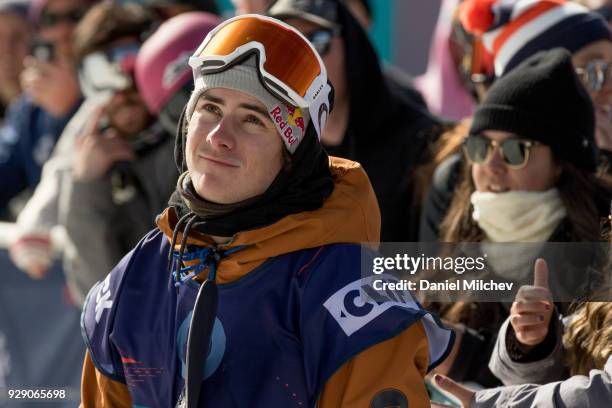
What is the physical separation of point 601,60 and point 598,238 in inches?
48.4

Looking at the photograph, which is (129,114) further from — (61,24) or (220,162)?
(220,162)

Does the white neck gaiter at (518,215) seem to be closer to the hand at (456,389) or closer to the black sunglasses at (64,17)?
the hand at (456,389)

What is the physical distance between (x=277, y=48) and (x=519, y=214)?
1.10 metres

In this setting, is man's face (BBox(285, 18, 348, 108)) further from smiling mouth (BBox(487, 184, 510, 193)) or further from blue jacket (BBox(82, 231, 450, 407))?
blue jacket (BBox(82, 231, 450, 407))

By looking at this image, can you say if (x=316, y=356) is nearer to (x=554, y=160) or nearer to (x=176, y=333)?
(x=176, y=333)

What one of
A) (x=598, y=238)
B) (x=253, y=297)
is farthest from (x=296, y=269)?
(x=598, y=238)

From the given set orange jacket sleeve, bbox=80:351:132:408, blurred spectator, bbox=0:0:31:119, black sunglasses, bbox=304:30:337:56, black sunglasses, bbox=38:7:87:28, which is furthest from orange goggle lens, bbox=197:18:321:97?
blurred spectator, bbox=0:0:31:119

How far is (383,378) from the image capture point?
301 cm

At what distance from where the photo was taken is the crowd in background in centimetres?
337

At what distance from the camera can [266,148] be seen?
10.5ft

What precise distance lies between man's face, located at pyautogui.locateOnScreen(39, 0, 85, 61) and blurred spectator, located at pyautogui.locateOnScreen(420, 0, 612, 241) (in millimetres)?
2790

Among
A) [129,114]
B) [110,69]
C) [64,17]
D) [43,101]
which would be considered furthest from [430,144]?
[64,17]

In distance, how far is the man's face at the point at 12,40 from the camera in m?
8.09

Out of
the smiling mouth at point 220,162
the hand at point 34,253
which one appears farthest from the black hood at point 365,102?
the smiling mouth at point 220,162
